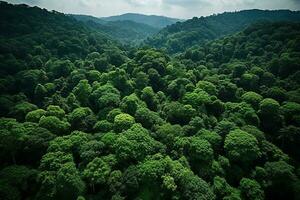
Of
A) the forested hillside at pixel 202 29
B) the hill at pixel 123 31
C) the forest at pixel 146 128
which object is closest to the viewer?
the forest at pixel 146 128

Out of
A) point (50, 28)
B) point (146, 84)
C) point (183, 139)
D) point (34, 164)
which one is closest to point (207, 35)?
point (50, 28)

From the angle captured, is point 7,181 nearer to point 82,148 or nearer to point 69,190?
point 69,190

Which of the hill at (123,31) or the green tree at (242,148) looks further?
the hill at (123,31)

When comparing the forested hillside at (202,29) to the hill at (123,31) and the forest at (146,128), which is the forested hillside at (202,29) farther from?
the forest at (146,128)

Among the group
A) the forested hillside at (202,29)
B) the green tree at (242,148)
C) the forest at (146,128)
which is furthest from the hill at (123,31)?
the green tree at (242,148)

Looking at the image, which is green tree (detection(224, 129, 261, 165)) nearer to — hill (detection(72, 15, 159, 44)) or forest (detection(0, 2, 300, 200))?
forest (detection(0, 2, 300, 200))

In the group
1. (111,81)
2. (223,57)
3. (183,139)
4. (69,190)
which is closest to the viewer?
(69,190)

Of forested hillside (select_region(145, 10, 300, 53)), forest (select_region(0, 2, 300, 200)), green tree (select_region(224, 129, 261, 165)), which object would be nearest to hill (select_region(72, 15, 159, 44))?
forested hillside (select_region(145, 10, 300, 53))
